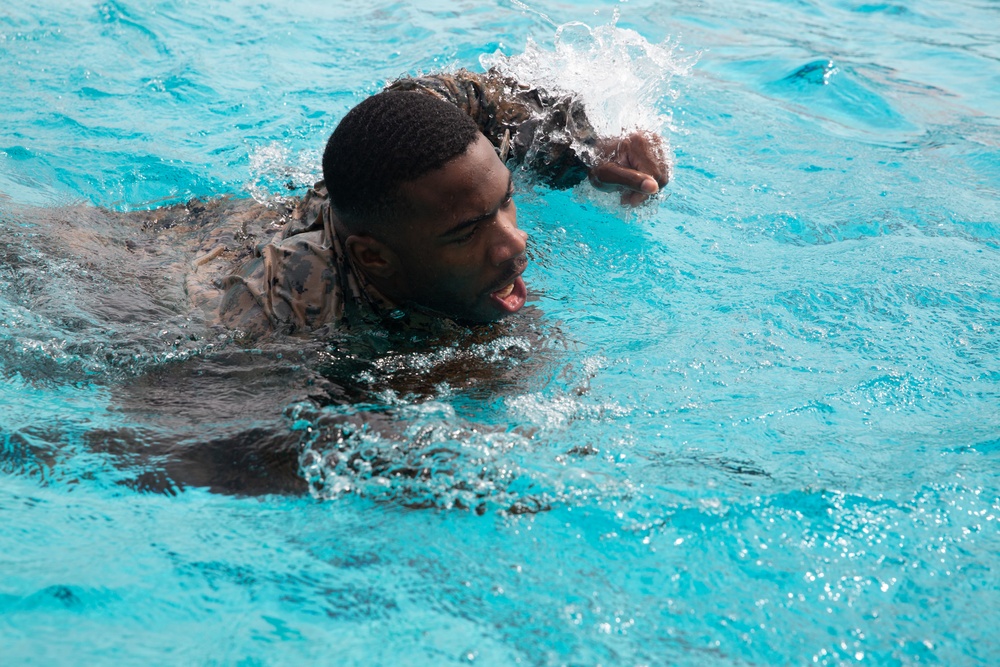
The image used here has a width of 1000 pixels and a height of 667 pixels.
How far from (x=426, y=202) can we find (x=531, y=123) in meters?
1.53

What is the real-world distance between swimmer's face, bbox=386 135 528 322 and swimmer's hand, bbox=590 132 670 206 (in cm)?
100

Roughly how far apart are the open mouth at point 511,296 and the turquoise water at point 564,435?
0.86 feet

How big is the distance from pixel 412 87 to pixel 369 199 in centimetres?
99

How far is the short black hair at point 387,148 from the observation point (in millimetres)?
3326

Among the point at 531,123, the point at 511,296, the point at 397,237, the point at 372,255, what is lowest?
the point at 511,296

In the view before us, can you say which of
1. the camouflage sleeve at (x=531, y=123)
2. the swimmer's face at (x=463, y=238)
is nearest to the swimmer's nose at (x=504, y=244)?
the swimmer's face at (x=463, y=238)

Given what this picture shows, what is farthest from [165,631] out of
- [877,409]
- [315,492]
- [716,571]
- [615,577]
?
[877,409]

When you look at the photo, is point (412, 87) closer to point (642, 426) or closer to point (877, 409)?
point (642, 426)

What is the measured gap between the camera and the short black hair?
3326 millimetres

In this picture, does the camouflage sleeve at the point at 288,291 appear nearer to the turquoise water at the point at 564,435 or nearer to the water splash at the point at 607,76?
the turquoise water at the point at 564,435

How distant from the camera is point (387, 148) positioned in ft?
11.0

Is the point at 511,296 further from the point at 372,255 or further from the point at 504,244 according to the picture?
the point at 372,255

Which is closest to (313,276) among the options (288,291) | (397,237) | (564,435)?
(288,291)

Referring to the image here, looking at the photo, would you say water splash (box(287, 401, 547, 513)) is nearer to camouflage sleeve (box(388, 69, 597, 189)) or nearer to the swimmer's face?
the swimmer's face
